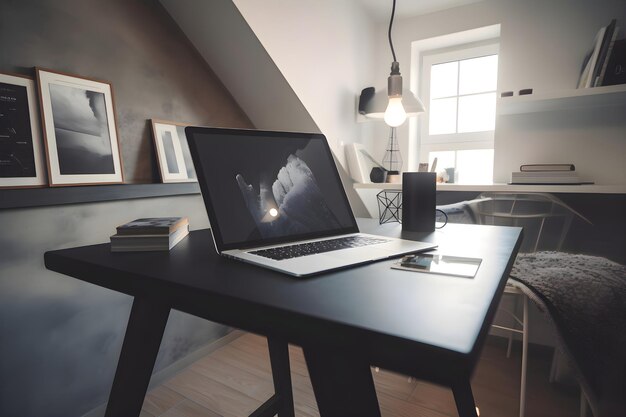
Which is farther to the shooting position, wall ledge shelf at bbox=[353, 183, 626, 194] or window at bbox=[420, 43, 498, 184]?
Result: window at bbox=[420, 43, 498, 184]

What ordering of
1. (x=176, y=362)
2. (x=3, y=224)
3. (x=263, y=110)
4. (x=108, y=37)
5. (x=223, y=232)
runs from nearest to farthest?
(x=223, y=232), (x=3, y=224), (x=108, y=37), (x=176, y=362), (x=263, y=110)

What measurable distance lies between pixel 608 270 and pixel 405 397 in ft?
3.18

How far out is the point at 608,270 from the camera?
1368mm

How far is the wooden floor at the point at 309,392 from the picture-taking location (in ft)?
4.94

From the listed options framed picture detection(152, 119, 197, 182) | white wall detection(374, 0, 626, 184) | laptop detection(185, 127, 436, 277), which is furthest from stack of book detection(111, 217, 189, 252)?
white wall detection(374, 0, 626, 184)

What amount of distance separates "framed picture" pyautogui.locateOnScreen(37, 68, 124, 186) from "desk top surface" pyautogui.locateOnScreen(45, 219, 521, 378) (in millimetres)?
656

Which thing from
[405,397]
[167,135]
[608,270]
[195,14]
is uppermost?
[195,14]

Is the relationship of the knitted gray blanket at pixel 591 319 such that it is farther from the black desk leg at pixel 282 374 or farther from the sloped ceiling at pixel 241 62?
the sloped ceiling at pixel 241 62

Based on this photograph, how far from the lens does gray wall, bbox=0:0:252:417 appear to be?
118 centimetres

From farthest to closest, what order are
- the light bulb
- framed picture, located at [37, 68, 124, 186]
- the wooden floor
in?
the light bulb < the wooden floor < framed picture, located at [37, 68, 124, 186]

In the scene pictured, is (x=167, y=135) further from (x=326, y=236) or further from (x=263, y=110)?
(x=326, y=236)

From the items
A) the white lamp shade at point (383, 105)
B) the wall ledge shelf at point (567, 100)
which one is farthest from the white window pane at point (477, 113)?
the white lamp shade at point (383, 105)

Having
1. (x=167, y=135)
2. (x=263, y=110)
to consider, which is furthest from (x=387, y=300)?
(x=263, y=110)

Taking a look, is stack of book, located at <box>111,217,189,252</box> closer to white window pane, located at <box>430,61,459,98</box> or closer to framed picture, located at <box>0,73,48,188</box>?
framed picture, located at <box>0,73,48,188</box>
